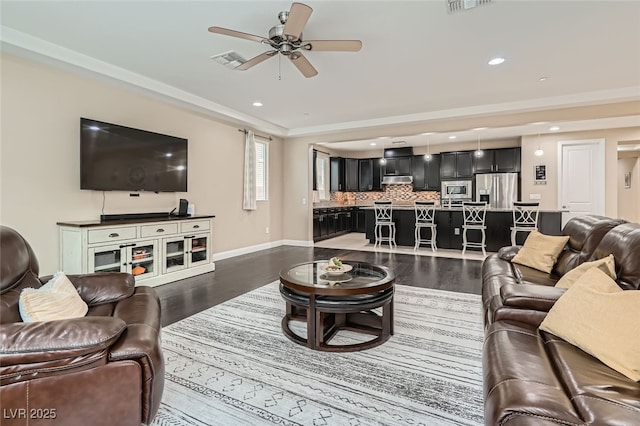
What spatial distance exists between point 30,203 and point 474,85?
575 centimetres

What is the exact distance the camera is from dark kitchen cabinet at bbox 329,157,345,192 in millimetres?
10172

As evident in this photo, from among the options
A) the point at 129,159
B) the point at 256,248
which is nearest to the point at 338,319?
the point at 129,159

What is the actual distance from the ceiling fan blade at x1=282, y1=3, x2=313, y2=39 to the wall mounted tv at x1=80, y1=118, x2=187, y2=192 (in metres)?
2.83

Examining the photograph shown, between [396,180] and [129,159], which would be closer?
[129,159]

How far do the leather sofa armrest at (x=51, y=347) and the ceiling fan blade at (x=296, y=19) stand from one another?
2.29 metres

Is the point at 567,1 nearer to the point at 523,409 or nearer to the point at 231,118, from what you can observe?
the point at 523,409

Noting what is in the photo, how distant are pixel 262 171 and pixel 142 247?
3.69m

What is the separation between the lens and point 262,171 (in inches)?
294

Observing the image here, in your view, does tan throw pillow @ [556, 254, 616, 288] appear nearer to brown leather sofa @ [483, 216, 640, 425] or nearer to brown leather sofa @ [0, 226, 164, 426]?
brown leather sofa @ [483, 216, 640, 425]

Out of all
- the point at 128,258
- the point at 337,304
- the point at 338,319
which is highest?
the point at 128,258

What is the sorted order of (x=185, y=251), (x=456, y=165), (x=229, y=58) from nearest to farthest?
(x=229, y=58)
(x=185, y=251)
(x=456, y=165)

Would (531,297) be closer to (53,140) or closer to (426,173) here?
(53,140)

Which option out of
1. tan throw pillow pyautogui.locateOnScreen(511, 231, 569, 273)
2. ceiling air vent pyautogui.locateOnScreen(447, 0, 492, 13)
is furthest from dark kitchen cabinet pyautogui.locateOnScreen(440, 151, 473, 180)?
ceiling air vent pyautogui.locateOnScreen(447, 0, 492, 13)

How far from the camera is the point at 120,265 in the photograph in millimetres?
3941
